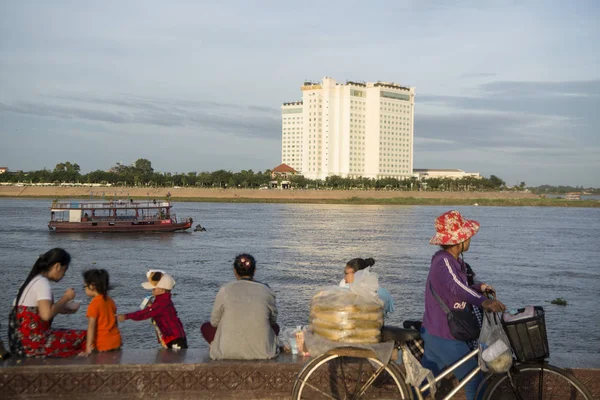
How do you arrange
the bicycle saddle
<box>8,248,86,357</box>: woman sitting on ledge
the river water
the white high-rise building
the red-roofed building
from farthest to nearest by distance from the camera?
1. the white high-rise building
2. the red-roofed building
3. the river water
4. <box>8,248,86,357</box>: woman sitting on ledge
5. the bicycle saddle

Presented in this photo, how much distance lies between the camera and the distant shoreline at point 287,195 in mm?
124875

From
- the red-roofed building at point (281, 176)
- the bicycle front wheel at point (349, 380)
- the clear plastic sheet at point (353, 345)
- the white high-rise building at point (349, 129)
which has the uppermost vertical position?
the white high-rise building at point (349, 129)

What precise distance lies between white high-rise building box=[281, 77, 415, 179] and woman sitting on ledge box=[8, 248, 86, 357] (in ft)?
533

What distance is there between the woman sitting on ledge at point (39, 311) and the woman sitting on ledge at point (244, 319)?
1340mm

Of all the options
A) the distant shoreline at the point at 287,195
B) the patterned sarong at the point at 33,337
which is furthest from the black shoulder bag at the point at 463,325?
the distant shoreline at the point at 287,195

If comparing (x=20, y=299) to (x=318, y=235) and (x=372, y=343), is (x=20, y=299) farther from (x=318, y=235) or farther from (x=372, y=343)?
(x=318, y=235)

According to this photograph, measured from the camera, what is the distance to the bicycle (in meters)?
4.63

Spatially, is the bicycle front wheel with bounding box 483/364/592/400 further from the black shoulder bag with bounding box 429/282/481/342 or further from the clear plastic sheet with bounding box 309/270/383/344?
the clear plastic sheet with bounding box 309/270/383/344

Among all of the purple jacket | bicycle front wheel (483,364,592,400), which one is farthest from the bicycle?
the purple jacket

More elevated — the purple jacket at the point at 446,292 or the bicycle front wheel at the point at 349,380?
the purple jacket at the point at 446,292

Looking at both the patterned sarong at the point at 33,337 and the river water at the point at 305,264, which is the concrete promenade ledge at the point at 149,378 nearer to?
the patterned sarong at the point at 33,337

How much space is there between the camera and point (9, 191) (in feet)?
438

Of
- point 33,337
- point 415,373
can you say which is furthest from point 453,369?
point 33,337

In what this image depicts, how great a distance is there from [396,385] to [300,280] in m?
19.9
